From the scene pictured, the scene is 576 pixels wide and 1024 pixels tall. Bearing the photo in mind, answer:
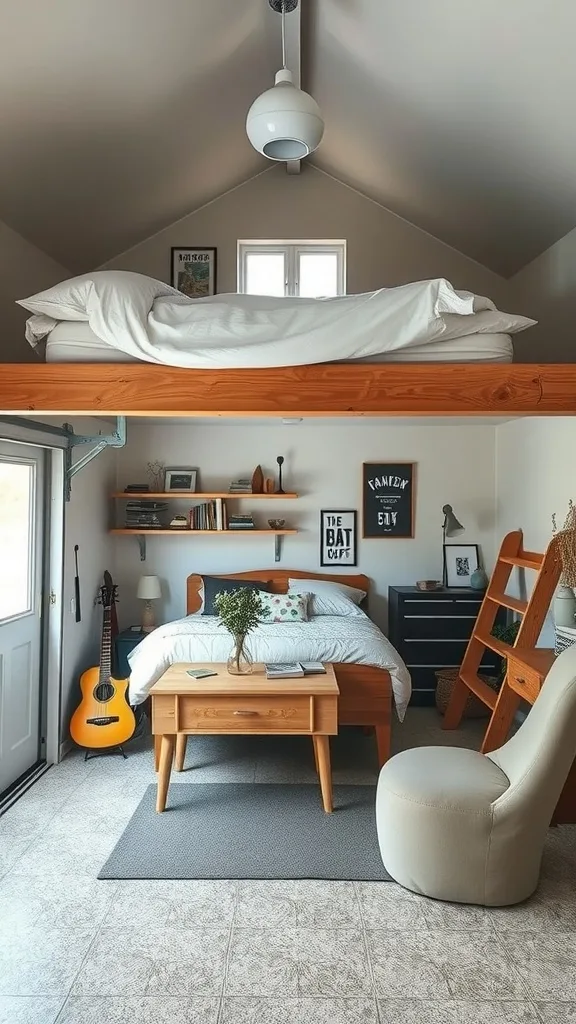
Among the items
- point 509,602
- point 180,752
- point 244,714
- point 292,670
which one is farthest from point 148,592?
point 509,602

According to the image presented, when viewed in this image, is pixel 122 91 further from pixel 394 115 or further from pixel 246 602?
pixel 246 602

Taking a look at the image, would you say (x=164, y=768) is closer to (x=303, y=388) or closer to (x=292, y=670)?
(x=292, y=670)

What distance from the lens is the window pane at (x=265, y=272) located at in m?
5.00

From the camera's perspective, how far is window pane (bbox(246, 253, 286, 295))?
5.00 meters

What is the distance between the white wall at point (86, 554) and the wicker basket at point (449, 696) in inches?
96.0

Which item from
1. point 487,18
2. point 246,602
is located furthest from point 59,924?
point 487,18

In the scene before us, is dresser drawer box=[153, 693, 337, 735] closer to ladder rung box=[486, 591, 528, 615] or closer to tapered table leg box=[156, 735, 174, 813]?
tapered table leg box=[156, 735, 174, 813]

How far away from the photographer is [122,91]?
10.3 ft

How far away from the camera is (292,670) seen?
358cm

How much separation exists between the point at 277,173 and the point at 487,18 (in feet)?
8.16

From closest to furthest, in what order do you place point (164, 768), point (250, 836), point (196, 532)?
point (250, 836) → point (164, 768) → point (196, 532)

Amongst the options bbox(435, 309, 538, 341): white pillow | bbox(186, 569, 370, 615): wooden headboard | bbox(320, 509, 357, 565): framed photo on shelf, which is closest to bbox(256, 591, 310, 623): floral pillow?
bbox(186, 569, 370, 615): wooden headboard

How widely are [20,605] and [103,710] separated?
2.81 ft

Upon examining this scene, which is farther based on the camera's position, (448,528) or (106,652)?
(448,528)
